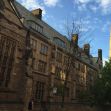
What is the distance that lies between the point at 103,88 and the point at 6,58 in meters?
24.1

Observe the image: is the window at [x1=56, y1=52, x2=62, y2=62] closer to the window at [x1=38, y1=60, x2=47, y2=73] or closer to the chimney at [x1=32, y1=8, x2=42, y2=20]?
the window at [x1=38, y1=60, x2=47, y2=73]

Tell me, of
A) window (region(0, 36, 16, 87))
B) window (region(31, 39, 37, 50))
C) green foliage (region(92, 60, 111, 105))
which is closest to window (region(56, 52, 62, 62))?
window (region(31, 39, 37, 50))

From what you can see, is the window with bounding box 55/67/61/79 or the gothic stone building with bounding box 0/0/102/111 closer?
the gothic stone building with bounding box 0/0/102/111

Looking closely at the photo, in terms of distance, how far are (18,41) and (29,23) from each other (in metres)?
6.54

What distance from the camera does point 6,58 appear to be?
3266cm

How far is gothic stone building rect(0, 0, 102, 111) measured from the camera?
32.4 meters

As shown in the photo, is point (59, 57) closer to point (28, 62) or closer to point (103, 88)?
point (103, 88)

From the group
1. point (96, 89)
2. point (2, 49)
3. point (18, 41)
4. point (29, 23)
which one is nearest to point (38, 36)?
point (29, 23)

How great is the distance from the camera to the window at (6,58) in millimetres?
31969

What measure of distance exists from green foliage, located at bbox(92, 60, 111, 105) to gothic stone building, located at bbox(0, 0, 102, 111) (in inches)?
198

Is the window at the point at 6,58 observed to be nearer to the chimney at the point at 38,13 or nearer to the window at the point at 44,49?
the window at the point at 44,49

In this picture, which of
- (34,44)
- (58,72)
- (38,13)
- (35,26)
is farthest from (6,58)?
(38,13)

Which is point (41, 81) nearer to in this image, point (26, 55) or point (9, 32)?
point (26, 55)

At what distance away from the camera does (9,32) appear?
33062 mm
